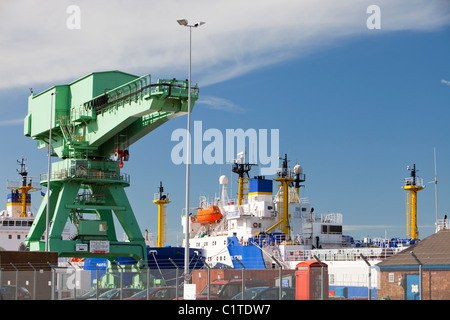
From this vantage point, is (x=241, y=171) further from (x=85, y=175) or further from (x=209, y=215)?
(x=85, y=175)

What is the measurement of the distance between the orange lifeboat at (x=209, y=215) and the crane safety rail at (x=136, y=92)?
2141cm

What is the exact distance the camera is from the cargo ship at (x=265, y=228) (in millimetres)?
57031

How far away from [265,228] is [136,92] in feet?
76.2

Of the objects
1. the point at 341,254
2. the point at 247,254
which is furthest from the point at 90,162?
the point at 341,254

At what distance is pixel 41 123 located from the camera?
5241 cm

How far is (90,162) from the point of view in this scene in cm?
4975

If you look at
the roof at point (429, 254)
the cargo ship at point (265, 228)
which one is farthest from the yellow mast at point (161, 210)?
the roof at point (429, 254)

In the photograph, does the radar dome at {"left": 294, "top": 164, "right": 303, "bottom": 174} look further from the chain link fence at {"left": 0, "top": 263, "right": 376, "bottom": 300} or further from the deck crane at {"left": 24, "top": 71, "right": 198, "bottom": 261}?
the chain link fence at {"left": 0, "top": 263, "right": 376, "bottom": 300}

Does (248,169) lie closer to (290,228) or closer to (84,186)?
(290,228)

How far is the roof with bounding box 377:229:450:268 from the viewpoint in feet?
87.0

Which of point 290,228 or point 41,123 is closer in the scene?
point 41,123

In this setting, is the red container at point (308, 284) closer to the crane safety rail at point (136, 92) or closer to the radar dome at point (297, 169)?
the crane safety rail at point (136, 92)
